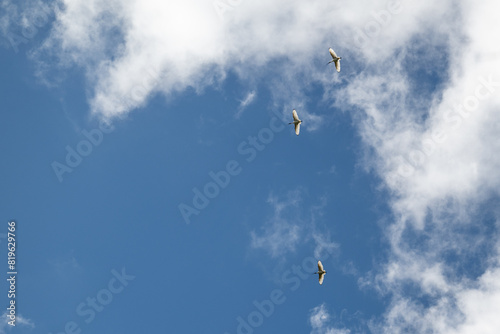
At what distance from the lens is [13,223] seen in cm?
8300

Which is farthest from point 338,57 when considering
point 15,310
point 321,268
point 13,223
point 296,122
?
point 15,310

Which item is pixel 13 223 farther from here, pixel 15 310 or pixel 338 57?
pixel 338 57

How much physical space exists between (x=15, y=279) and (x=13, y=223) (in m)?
9.69

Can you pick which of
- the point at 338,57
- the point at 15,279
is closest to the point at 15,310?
the point at 15,279

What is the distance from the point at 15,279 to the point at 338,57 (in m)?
73.9

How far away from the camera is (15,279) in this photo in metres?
81.3

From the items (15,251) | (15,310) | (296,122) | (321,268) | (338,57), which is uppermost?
(338,57)

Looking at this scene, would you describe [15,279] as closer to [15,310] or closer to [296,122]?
[15,310]

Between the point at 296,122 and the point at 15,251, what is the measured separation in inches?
2293

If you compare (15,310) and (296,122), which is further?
(296,122)

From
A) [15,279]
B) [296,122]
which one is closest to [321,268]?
[296,122]

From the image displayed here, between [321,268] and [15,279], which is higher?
[321,268]

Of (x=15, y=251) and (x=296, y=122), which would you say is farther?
(x=296, y=122)

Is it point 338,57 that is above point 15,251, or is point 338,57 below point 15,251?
above
